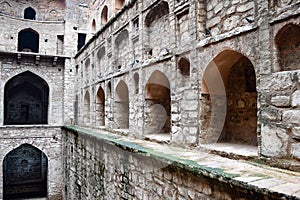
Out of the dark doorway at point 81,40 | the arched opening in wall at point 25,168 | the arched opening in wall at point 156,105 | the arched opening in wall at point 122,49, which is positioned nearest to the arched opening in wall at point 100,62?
the arched opening in wall at point 122,49

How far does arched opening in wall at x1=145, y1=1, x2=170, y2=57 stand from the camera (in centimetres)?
514

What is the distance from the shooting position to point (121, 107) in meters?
7.44

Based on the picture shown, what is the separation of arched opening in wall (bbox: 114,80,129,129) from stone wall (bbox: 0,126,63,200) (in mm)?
5519

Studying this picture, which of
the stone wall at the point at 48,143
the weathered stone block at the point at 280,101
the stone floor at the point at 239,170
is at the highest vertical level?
the weathered stone block at the point at 280,101

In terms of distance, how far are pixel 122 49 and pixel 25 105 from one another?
40.6 ft

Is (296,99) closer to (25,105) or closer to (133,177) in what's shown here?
(133,177)

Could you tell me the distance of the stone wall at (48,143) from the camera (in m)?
11.4

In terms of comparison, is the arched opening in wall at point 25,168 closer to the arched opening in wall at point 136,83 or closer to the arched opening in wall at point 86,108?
the arched opening in wall at point 86,108

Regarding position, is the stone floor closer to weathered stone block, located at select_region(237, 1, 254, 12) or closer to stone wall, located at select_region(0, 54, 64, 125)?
weathered stone block, located at select_region(237, 1, 254, 12)

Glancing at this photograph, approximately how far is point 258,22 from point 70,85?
423 inches

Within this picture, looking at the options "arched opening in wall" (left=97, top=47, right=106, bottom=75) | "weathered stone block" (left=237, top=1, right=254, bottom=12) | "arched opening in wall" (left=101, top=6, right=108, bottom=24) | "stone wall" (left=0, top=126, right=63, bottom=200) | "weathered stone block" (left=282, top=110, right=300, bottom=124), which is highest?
"arched opening in wall" (left=101, top=6, right=108, bottom=24)

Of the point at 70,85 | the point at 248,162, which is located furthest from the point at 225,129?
the point at 70,85

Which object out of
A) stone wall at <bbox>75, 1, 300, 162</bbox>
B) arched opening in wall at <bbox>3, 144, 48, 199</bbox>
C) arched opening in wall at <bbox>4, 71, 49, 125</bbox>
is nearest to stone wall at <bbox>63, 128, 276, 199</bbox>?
stone wall at <bbox>75, 1, 300, 162</bbox>

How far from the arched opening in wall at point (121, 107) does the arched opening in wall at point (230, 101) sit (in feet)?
11.8
